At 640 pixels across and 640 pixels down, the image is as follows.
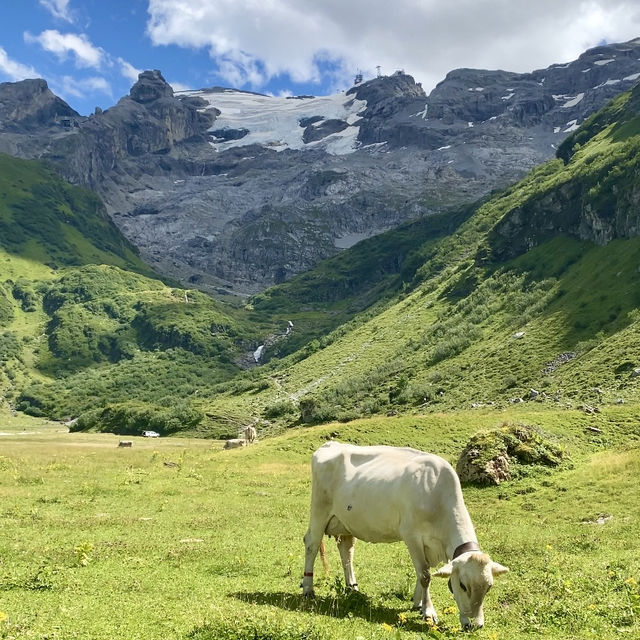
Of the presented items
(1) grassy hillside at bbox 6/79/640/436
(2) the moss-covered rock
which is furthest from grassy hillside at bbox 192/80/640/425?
(2) the moss-covered rock

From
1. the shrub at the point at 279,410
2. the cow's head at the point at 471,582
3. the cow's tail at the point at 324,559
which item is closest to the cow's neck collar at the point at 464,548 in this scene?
the cow's head at the point at 471,582

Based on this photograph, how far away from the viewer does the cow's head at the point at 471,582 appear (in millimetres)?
12422

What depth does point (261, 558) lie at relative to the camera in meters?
21.4

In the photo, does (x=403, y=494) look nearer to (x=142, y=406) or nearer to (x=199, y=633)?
(x=199, y=633)

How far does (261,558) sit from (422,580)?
895 cm

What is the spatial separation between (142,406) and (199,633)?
12357 cm

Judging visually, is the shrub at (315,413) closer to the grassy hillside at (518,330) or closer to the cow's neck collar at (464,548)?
the grassy hillside at (518,330)

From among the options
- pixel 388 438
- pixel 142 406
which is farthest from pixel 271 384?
pixel 388 438

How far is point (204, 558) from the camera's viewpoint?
20.8m

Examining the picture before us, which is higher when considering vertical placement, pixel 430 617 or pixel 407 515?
pixel 407 515

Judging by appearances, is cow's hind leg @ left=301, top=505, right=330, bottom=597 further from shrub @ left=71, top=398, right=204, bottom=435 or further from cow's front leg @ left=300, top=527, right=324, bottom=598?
shrub @ left=71, top=398, right=204, bottom=435

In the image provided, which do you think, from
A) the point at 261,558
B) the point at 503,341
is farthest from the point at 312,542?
the point at 503,341

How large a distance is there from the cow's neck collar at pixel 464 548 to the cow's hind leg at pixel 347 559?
3900 millimetres

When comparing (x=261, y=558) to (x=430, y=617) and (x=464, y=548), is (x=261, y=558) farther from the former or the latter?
(x=464, y=548)
